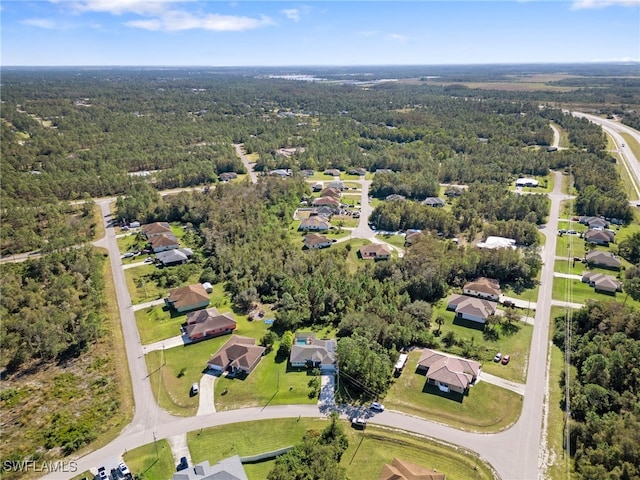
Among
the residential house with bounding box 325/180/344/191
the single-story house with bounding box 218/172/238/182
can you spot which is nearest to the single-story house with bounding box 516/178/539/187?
the residential house with bounding box 325/180/344/191

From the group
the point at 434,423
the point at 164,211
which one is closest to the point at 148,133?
the point at 164,211

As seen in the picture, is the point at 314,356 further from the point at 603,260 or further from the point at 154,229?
the point at 603,260

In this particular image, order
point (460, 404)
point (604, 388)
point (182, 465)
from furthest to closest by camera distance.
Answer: point (460, 404) → point (604, 388) → point (182, 465)

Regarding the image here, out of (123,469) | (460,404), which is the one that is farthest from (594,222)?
(123,469)

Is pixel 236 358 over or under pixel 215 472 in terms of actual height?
under

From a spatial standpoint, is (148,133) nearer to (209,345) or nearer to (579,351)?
(209,345)

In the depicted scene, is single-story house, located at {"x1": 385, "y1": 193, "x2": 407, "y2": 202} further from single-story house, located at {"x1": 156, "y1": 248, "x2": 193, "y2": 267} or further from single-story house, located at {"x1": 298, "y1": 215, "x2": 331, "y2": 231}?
single-story house, located at {"x1": 156, "y1": 248, "x2": 193, "y2": 267}

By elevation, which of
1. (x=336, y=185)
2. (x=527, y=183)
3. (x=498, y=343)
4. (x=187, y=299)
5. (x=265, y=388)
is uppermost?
(x=527, y=183)

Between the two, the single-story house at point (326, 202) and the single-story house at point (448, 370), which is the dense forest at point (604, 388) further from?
the single-story house at point (326, 202)
